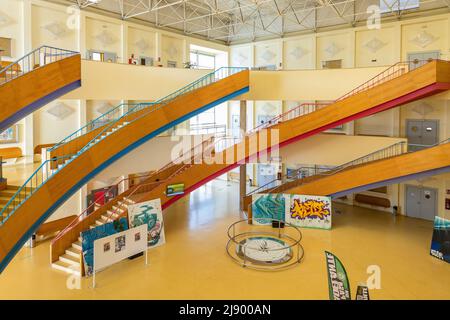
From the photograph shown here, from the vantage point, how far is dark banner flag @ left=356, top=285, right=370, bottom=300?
12.2 metres

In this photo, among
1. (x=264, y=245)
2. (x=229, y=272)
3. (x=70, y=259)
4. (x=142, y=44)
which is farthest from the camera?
(x=142, y=44)

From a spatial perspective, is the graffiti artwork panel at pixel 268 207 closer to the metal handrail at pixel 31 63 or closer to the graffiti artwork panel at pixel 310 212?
the graffiti artwork panel at pixel 310 212

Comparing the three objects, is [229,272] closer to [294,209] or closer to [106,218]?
[106,218]

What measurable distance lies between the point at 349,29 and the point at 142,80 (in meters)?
15.7

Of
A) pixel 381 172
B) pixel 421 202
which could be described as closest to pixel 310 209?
pixel 381 172

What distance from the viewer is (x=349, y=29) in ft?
83.4

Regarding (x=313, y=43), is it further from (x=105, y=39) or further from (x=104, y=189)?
(x=104, y=189)

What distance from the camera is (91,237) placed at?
→ 15.0 metres

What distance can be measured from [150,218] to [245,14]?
1981cm

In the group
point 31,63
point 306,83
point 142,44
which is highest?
point 142,44

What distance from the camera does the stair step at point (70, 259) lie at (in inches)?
583

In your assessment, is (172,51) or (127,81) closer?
(127,81)

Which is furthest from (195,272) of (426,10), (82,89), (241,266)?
(426,10)

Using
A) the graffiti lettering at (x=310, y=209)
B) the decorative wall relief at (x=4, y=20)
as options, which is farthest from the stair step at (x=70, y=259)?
the decorative wall relief at (x=4, y=20)
